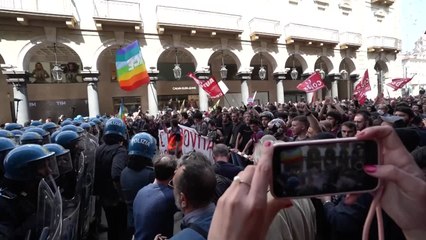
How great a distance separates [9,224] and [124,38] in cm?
1555

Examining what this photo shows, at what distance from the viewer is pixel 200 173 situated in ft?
6.12

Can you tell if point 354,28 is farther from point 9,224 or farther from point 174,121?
point 9,224

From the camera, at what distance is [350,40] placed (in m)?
24.9

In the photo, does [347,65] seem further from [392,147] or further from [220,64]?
[392,147]

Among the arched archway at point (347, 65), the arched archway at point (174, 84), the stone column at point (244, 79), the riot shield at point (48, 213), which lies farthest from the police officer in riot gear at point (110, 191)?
the arched archway at point (347, 65)

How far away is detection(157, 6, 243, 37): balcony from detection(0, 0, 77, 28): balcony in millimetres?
4356

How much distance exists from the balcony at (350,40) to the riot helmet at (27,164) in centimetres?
2523

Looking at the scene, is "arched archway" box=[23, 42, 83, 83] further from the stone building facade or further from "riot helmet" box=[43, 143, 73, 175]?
"riot helmet" box=[43, 143, 73, 175]

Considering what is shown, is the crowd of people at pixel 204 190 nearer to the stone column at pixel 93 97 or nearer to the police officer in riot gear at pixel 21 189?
the police officer in riot gear at pixel 21 189

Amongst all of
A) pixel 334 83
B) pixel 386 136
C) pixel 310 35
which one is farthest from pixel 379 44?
pixel 386 136

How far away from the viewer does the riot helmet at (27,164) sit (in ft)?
8.45

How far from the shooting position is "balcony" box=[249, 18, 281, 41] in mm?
20094

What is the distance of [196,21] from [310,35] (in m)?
8.90

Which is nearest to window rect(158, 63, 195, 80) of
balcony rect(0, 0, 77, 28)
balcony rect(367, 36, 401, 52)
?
balcony rect(0, 0, 77, 28)
